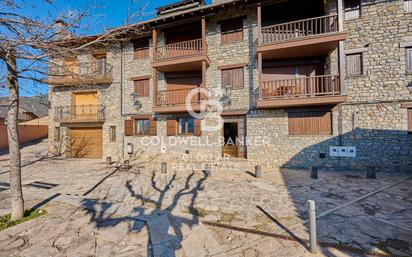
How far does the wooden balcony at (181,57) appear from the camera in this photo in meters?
10.3

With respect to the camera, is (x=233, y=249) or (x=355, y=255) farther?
(x=233, y=249)

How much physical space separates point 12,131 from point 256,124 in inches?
372

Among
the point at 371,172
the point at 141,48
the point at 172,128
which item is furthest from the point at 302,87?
the point at 141,48

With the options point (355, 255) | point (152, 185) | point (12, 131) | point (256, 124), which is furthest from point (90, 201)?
point (256, 124)

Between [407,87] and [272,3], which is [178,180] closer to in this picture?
[272,3]

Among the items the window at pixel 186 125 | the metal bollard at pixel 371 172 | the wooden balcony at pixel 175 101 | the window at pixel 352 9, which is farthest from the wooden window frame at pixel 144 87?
the metal bollard at pixel 371 172

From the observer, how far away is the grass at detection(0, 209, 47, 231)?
154 inches

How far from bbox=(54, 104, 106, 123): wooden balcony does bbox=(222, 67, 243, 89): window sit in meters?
9.10

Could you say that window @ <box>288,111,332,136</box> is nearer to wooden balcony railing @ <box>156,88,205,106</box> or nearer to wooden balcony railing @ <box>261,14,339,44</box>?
wooden balcony railing @ <box>261,14,339,44</box>

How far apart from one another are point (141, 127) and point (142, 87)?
278 centimetres

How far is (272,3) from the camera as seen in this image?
365 inches

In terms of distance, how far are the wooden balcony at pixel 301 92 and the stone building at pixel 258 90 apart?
51 millimetres

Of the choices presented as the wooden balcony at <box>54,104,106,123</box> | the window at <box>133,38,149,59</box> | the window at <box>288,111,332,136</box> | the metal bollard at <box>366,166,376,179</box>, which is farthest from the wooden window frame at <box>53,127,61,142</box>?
the metal bollard at <box>366,166,376,179</box>

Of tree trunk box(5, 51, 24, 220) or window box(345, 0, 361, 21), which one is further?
window box(345, 0, 361, 21)
